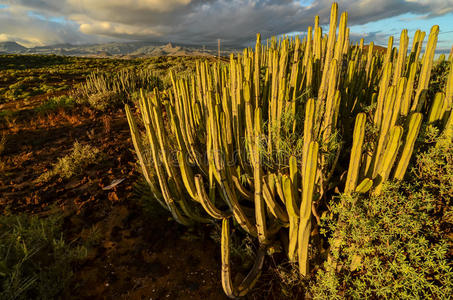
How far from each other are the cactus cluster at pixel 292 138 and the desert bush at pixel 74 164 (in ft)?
9.69

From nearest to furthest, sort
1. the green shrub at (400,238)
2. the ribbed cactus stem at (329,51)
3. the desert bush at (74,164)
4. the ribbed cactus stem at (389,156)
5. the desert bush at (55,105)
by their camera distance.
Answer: the green shrub at (400,238) < the ribbed cactus stem at (389,156) < the ribbed cactus stem at (329,51) < the desert bush at (74,164) < the desert bush at (55,105)

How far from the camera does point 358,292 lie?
1.83 m

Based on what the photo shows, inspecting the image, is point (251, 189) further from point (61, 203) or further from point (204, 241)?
point (61, 203)

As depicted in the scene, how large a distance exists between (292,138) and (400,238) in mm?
1350

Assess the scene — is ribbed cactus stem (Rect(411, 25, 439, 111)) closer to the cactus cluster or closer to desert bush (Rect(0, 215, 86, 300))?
the cactus cluster

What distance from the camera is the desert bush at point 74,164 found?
16.6 ft

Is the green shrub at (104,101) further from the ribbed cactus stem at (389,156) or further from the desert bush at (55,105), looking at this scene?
the ribbed cactus stem at (389,156)

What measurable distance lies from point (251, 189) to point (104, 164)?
13.5ft

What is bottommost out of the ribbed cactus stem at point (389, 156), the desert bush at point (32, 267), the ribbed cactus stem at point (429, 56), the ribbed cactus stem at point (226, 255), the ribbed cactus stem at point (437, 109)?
the desert bush at point (32, 267)

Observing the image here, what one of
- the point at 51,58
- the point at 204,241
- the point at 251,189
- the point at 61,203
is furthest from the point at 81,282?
the point at 51,58

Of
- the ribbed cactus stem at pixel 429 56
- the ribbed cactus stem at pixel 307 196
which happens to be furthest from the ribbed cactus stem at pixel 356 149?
the ribbed cactus stem at pixel 429 56

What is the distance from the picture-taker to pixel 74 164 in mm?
5293

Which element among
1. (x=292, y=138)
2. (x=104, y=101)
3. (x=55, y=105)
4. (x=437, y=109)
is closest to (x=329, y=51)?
(x=292, y=138)

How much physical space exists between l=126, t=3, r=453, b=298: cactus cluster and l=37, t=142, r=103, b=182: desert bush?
9.69ft
